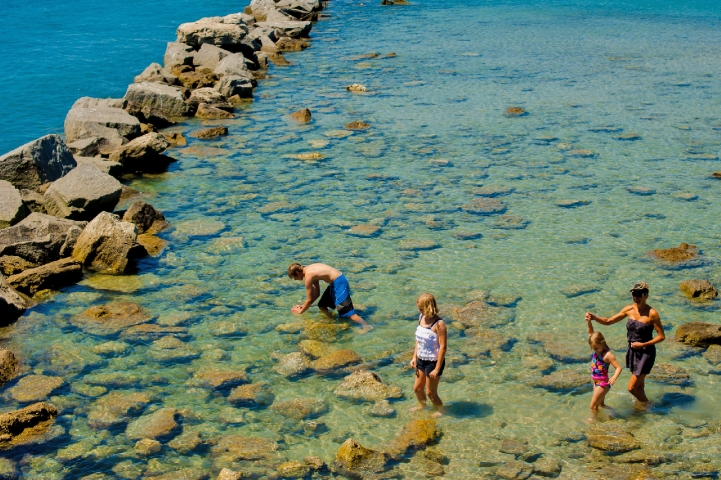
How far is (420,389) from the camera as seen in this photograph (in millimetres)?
10234

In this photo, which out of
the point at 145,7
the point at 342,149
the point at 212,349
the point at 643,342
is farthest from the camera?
the point at 145,7

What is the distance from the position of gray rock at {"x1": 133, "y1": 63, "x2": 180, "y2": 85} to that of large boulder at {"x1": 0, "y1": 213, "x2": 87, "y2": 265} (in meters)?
13.8

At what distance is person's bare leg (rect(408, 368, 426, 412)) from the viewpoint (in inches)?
400

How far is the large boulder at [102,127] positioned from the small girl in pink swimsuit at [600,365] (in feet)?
49.2

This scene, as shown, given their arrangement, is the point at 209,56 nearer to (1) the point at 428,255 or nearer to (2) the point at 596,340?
(1) the point at 428,255

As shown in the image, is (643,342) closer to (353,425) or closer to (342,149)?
(353,425)

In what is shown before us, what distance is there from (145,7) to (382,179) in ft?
118

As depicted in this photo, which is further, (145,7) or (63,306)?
(145,7)

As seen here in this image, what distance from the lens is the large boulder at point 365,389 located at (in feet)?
34.8

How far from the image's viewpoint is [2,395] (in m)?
10.6

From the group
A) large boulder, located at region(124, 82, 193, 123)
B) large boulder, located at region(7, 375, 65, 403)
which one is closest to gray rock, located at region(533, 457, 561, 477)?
large boulder, located at region(7, 375, 65, 403)

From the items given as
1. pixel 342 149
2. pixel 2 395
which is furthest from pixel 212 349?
pixel 342 149

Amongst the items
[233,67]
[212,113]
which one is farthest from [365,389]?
[233,67]

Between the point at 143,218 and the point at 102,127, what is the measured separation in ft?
20.1
